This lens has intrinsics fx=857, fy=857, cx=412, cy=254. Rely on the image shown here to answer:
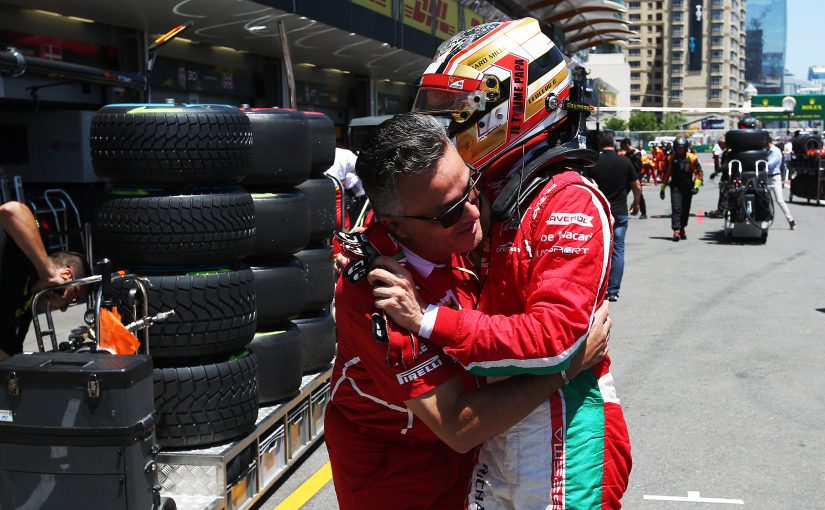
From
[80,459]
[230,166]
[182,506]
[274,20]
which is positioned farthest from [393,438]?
[274,20]

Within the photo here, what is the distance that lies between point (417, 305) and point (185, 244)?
2.32m

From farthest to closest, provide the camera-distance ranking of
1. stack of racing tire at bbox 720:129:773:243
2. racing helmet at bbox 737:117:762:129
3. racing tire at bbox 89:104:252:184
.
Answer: racing helmet at bbox 737:117:762:129
stack of racing tire at bbox 720:129:773:243
racing tire at bbox 89:104:252:184

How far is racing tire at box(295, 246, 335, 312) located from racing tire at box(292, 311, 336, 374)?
0.09 m

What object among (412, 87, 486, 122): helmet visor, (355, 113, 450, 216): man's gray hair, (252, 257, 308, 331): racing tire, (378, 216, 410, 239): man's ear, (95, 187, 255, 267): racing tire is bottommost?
(252, 257, 308, 331): racing tire

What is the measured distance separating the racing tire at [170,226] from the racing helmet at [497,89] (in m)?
2.05

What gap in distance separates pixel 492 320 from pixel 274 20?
1252cm

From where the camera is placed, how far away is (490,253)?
208cm

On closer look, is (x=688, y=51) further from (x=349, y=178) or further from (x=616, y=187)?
(x=349, y=178)

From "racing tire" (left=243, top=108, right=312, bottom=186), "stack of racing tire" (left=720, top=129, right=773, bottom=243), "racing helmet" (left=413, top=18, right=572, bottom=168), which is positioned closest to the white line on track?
"racing tire" (left=243, top=108, right=312, bottom=186)

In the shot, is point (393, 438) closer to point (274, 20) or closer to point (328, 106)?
point (274, 20)

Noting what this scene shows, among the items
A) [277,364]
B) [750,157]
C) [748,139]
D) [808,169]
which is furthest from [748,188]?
[277,364]

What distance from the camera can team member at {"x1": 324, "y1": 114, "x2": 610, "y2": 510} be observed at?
1.89m

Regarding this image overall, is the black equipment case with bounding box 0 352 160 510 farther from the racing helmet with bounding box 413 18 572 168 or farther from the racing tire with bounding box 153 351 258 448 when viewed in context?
the racing helmet with bounding box 413 18 572 168

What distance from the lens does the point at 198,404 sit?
13.1 ft
